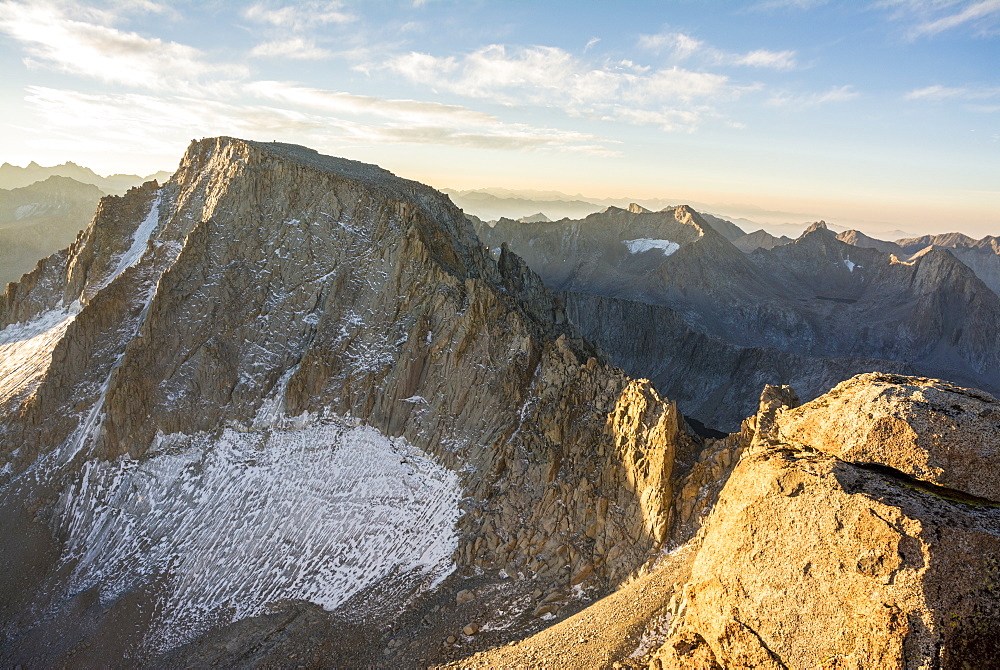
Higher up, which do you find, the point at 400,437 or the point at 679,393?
the point at 400,437

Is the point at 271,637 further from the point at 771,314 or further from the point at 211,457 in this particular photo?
the point at 771,314

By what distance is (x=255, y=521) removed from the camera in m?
36.6

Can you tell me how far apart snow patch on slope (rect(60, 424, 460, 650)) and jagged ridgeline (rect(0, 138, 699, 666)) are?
149mm

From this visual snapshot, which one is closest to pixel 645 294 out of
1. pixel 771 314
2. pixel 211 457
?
pixel 771 314

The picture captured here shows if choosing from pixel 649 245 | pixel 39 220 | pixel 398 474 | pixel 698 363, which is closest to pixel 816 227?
pixel 649 245

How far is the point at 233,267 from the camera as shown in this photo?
1815 inches

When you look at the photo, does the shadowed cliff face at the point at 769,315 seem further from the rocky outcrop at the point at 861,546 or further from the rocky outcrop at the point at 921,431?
the rocky outcrop at the point at 861,546

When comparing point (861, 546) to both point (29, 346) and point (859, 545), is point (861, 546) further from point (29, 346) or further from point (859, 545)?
point (29, 346)

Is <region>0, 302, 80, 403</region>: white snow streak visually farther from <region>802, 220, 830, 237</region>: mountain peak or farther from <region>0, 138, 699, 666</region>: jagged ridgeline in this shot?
<region>802, 220, 830, 237</region>: mountain peak

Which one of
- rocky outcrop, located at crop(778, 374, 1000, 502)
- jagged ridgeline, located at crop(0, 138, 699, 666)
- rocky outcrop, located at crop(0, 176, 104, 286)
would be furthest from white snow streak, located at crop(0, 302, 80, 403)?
rocky outcrop, located at crop(0, 176, 104, 286)

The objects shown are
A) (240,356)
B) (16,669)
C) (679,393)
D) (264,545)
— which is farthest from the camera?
(679,393)

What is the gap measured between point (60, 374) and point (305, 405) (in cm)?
2006

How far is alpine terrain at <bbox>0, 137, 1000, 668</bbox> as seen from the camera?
14.1 metres

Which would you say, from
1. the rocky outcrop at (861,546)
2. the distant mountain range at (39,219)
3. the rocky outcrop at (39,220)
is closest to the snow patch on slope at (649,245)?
the rocky outcrop at (861,546)
